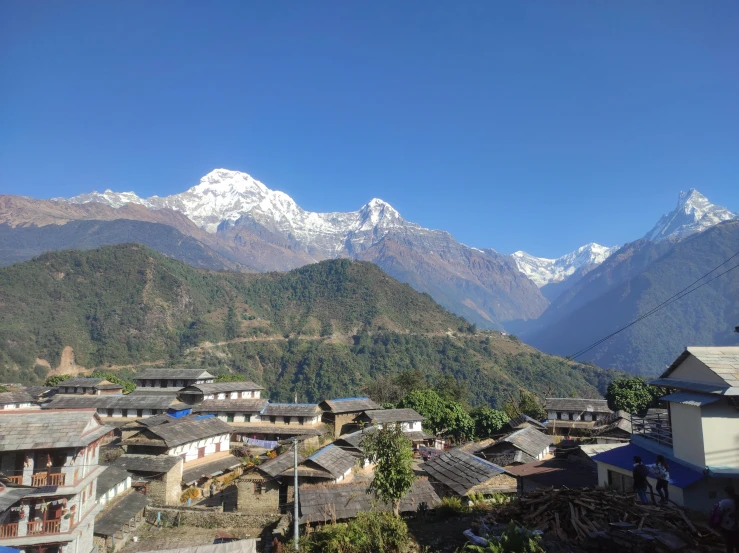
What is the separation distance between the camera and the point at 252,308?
160875 mm

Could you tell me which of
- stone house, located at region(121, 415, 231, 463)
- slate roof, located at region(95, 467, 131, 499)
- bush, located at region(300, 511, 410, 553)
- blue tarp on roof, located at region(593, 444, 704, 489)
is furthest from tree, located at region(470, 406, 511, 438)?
bush, located at region(300, 511, 410, 553)

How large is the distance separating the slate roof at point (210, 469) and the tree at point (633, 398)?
46704 millimetres

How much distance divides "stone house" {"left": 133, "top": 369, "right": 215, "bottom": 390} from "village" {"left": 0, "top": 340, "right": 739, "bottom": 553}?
19.3 m

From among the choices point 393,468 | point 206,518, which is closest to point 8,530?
point 206,518

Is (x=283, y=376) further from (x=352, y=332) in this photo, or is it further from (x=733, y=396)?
(x=733, y=396)

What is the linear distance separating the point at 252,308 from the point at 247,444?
117879 mm

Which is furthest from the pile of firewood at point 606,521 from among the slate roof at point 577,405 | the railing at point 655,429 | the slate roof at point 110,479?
the slate roof at point 577,405

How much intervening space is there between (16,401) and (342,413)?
41.5m

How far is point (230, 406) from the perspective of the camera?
170 ft

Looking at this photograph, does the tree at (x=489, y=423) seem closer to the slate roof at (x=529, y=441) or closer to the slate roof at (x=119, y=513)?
the slate roof at (x=529, y=441)

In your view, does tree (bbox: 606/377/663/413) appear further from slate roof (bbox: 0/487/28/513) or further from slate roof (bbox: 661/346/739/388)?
slate roof (bbox: 0/487/28/513)

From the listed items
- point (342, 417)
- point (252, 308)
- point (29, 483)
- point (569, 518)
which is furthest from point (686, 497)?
point (252, 308)

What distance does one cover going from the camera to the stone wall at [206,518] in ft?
87.0

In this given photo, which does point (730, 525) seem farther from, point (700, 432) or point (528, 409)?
point (528, 409)
